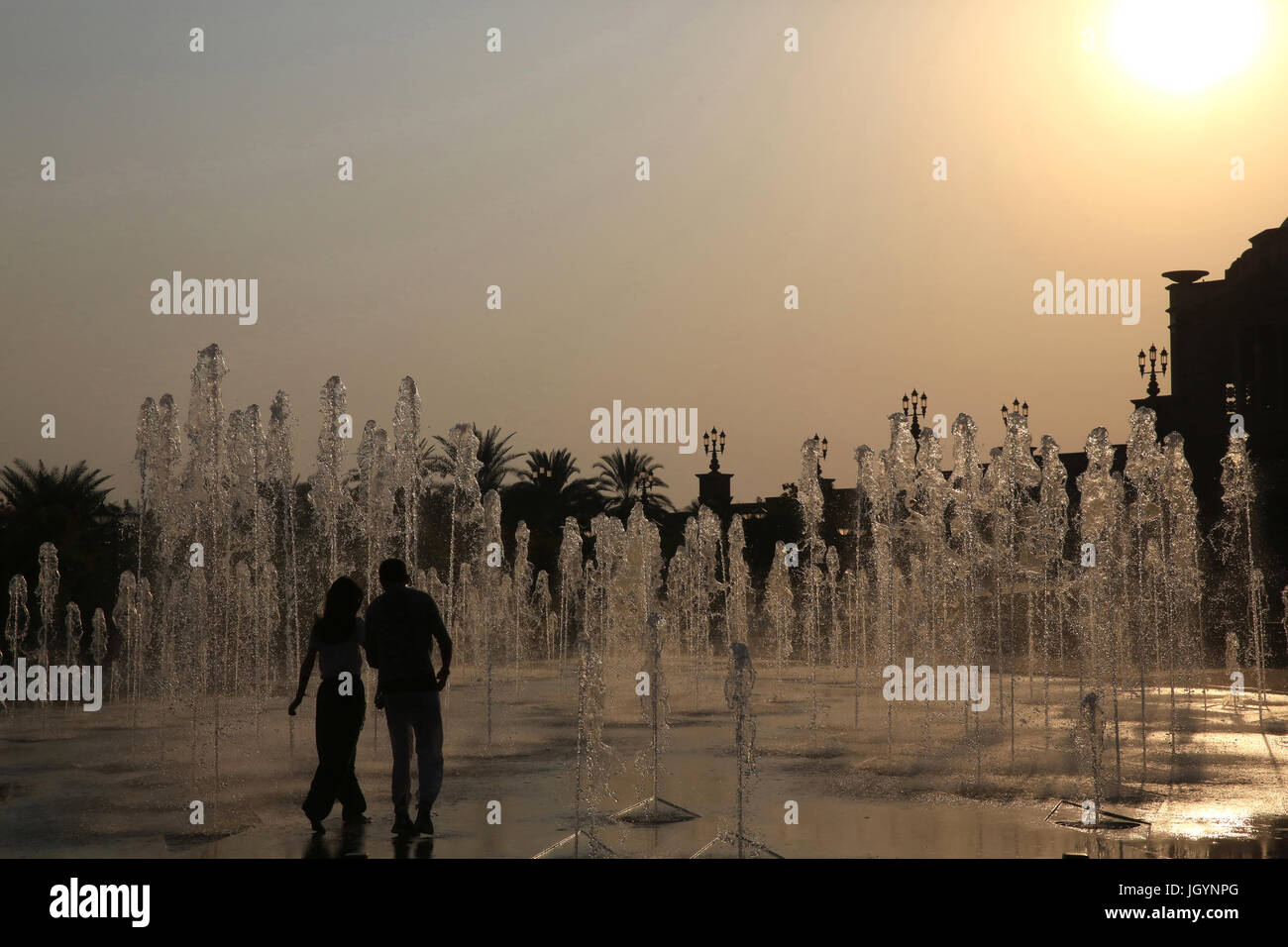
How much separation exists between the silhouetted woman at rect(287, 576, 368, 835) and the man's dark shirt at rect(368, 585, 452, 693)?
144mm

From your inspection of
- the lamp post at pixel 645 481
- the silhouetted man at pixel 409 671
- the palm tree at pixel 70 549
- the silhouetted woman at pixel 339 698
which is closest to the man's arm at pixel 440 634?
the silhouetted man at pixel 409 671

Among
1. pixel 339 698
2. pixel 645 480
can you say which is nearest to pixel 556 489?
pixel 645 480

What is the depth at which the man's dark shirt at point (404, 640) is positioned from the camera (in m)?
6.50

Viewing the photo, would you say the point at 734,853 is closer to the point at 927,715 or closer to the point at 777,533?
the point at 927,715

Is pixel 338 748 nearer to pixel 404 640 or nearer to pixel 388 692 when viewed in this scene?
pixel 388 692

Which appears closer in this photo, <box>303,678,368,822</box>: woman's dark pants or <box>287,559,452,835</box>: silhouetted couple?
<box>287,559,452,835</box>: silhouetted couple

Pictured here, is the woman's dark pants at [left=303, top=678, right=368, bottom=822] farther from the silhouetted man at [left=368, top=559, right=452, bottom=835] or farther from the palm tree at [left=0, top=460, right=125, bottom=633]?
the palm tree at [left=0, top=460, right=125, bottom=633]

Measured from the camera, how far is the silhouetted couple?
643 cm

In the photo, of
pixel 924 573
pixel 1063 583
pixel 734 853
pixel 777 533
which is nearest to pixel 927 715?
pixel 734 853

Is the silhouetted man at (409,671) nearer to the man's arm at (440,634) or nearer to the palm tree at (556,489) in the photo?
the man's arm at (440,634)

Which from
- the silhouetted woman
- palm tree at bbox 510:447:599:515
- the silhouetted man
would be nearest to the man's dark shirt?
the silhouetted man

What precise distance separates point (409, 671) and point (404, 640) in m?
0.15

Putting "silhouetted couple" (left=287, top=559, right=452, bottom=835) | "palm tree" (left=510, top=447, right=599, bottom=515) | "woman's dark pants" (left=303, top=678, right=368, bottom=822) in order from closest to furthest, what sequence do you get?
"silhouetted couple" (left=287, top=559, right=452, bottom=835) < "woman's dark pants" (left=303, top=678, right=368, bottom=822) < "palm tree" (left=510, top=447, right=599, bottom=515)

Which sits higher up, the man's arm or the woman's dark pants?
the man's arm
